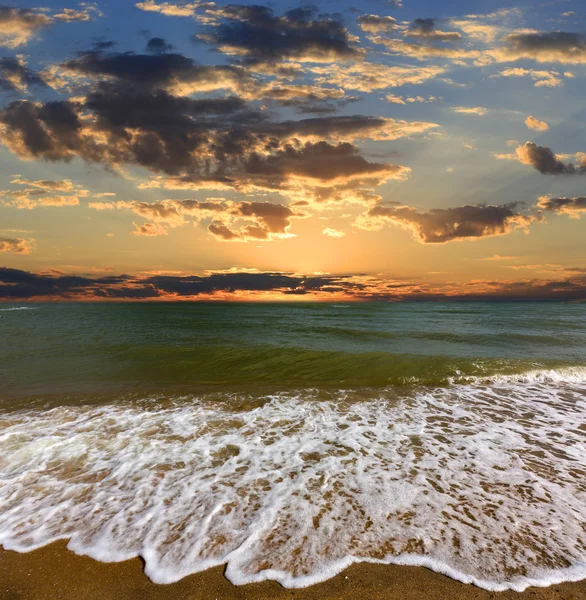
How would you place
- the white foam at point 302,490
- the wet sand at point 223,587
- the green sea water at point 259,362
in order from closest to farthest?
the wet sand at point 223,587 → the white foam at point 302,490 → the green sea water at point 259,362

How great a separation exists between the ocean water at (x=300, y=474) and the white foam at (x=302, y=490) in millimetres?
28

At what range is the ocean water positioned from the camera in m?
4.12

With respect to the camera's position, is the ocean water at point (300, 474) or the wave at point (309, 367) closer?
the ocean water at point (300, 474)

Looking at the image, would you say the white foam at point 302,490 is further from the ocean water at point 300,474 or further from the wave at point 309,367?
the wave at point 309,367

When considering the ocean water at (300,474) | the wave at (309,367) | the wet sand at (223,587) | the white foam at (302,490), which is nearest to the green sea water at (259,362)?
the wave at (309,367)

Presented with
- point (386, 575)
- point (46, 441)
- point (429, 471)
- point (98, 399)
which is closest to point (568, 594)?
point (386, 575)

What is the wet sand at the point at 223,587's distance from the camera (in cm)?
350

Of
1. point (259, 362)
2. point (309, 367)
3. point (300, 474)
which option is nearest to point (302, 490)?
point (300, 474)

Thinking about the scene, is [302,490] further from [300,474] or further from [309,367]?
[309,367]

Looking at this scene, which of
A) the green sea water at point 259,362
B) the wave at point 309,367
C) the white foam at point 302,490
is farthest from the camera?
the wave at point 309,367

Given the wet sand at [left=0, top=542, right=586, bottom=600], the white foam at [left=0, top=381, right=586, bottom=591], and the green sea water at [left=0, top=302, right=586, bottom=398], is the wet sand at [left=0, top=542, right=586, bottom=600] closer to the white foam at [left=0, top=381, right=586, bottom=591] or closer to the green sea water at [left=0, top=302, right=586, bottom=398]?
the white foam at [left=0, top=381, right=586, bottom=591]

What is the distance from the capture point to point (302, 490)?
18.0 ft

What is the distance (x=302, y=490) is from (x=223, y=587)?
6.77 ft

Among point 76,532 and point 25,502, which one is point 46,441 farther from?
point 76,532
